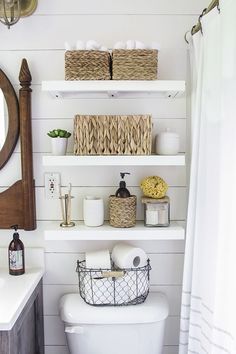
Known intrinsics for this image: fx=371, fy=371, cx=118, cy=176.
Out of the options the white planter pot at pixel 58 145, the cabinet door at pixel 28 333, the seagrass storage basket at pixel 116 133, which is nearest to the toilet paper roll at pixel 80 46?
the seagrass storage basket at pixel 116 133

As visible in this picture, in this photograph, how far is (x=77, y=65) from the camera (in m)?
1.49

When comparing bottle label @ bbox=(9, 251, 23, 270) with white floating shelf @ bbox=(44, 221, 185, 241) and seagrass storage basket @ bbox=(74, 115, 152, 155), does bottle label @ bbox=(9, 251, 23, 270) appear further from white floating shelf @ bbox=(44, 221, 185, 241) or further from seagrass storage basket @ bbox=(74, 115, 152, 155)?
seagrass storage basket @ bbox=(74, 115, 152, 155)

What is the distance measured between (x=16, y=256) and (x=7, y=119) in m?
0.62

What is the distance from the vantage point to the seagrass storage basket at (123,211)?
1613 millimetres

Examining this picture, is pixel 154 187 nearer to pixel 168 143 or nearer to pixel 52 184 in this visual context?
pixel 168 143

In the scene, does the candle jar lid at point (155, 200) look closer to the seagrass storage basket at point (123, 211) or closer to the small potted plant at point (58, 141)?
the seagrass storage basket at point (123, 211)

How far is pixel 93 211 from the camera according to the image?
64.4 inches

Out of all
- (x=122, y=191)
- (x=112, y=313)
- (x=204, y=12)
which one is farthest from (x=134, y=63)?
(x=112, y=313)

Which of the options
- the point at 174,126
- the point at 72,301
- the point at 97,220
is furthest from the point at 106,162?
the point at 72,301

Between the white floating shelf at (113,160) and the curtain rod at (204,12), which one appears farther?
the white floating shelf at (113,160)

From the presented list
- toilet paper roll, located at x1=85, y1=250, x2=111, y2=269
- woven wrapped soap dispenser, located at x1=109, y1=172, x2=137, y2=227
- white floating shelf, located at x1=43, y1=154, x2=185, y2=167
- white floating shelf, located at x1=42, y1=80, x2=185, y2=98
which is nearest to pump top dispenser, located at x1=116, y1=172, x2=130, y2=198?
woven wrapped soap dispenser, located at x1=109, y1=172, x2=137, y2=227

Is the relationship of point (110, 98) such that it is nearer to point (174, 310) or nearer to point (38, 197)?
point (38, 197)

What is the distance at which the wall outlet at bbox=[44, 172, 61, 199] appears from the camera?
1.73 m

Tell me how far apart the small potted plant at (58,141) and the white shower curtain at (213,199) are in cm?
55
